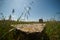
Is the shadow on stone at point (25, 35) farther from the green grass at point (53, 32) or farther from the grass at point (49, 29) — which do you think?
the green grass at point (53, 32)

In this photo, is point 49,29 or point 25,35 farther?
point 49,29

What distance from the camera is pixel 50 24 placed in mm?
4004

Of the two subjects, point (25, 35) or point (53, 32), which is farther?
point (53, 32)

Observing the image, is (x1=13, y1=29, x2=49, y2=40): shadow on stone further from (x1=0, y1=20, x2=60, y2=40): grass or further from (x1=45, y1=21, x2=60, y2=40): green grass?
(x1=45, y1=21, x2=60, y2=40): green grass

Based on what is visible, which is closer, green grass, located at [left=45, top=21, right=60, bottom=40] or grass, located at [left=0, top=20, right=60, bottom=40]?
grass, located at [left=0, top=20, right=60, bottom=40]

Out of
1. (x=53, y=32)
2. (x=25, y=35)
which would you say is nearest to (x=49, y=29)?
(x=53, y=32)

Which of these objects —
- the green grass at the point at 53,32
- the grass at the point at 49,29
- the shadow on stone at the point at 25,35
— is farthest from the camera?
the green grass at the point at 53,32

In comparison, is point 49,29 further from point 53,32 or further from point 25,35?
point 25,35

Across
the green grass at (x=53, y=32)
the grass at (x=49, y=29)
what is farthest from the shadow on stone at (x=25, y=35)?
the green grass at (x=53, y=32)

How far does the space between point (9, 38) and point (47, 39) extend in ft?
3.46

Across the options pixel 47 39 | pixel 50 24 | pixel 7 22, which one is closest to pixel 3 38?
pixel 7 22

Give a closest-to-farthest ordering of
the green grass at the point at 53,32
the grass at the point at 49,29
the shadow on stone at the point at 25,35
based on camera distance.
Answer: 1. the grass at the point at 49,29
2. the shadow on stone at the point at 25,35
3. the green grass at the point at 53,32

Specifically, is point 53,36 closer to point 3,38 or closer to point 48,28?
point 48,28

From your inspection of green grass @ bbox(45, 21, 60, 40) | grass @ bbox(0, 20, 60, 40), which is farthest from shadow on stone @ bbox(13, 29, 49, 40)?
green grass @ bbox(45, 21, 60, 40)
